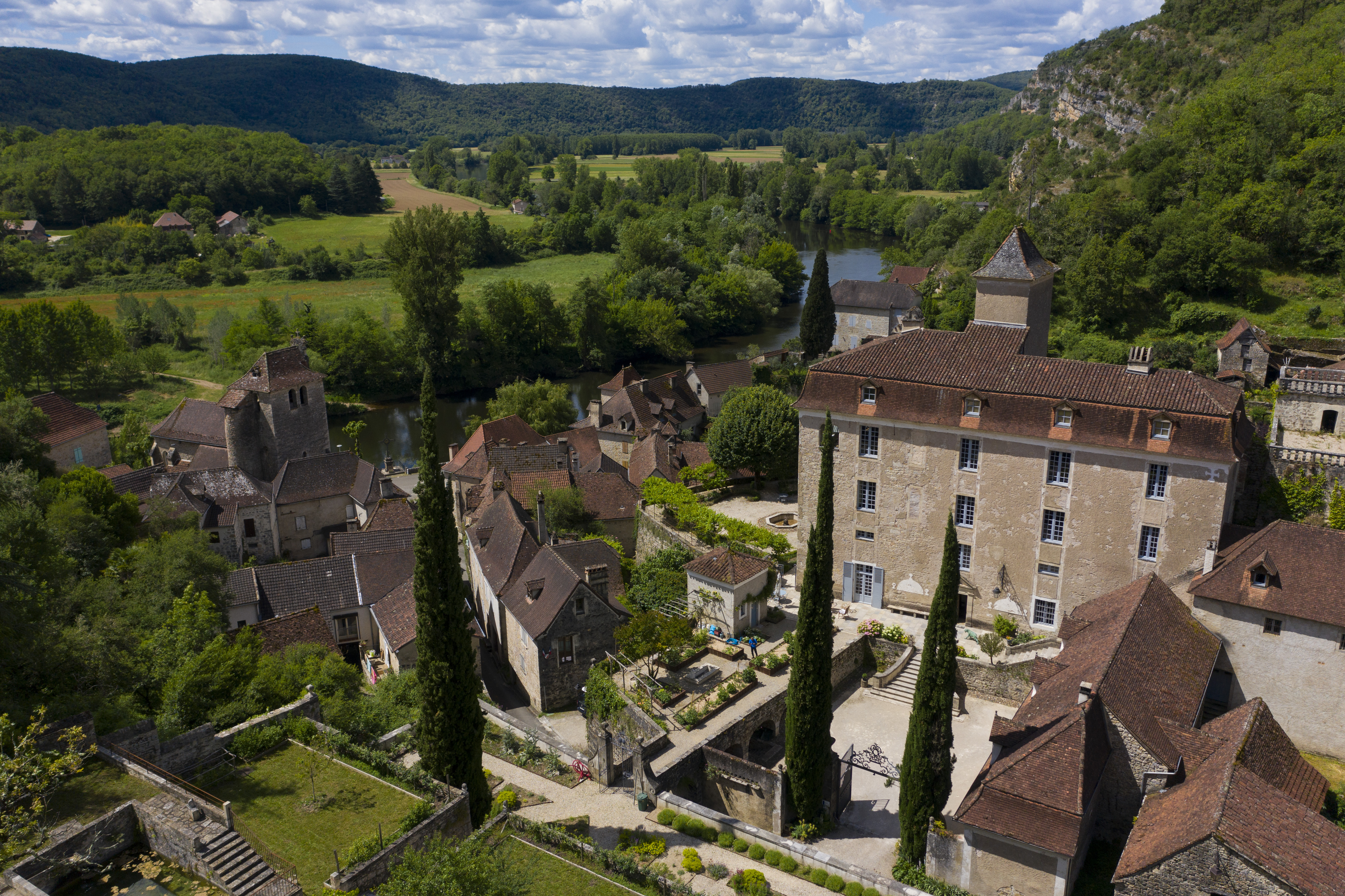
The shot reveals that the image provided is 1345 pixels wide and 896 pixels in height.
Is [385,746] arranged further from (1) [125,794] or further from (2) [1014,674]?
(2) [1014,674]

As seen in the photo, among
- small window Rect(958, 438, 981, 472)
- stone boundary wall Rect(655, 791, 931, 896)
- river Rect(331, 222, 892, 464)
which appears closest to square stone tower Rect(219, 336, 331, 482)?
river Rect(331, 222, 892, 464)

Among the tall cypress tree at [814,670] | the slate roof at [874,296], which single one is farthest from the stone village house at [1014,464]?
the slate roof at [874,296]

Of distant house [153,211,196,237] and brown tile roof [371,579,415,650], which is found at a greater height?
distant house [153,211,196,237]

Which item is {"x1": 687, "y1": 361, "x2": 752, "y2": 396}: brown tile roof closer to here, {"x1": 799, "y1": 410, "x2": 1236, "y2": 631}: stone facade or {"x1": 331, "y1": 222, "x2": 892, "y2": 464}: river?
{"x1": 331, "y1": 222, "x2": 892, "y2": 464}: river

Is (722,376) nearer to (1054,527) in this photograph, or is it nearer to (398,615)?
(398,615)

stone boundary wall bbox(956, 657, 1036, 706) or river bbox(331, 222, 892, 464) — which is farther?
river bbox(331, 222, 892, 464)

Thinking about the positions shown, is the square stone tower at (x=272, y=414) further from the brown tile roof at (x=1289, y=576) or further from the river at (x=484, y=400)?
the brown tile roof at (x=1289, y=576)
